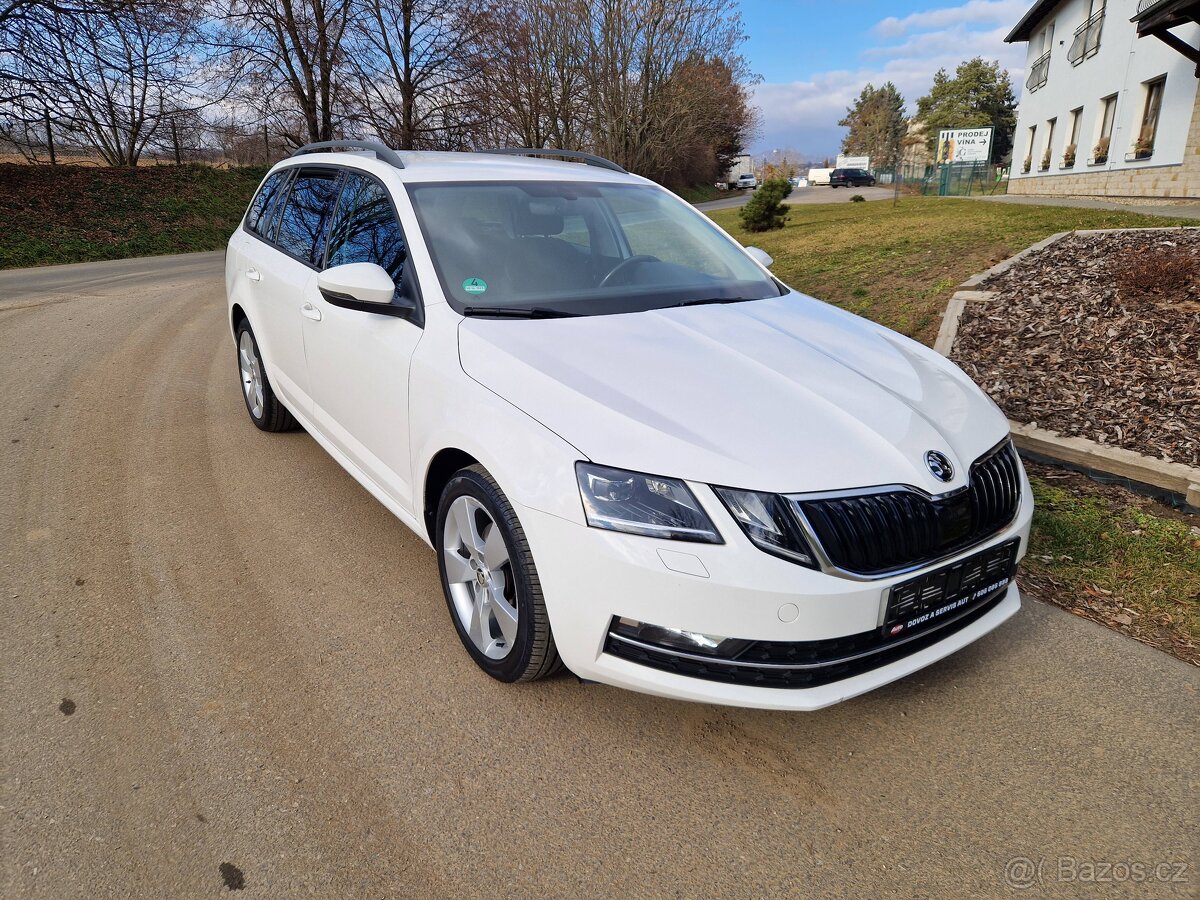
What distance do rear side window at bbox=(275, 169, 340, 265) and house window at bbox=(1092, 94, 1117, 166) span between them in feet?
78.9

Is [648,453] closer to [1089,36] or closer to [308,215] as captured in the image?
[308,215]

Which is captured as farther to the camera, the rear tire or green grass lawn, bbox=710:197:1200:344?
green grass lawn, bbox=710:197:1200:344

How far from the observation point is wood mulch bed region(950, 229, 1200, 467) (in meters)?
4.64

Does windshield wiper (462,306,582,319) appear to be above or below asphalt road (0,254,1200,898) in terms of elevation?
above

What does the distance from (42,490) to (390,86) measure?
26.7 meters

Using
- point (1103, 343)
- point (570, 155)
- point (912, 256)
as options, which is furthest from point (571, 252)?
point (912, 256)

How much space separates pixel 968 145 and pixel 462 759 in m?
41.8

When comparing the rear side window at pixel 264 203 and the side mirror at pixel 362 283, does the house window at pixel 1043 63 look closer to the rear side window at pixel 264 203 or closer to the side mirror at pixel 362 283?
the rear side window at pixel 264 203

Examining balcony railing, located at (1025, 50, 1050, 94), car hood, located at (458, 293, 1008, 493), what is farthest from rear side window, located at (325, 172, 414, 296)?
balcony railing, located at (1025, 50, 1050, 94)

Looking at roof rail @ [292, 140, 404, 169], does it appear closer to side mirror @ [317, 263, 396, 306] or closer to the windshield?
the windshield

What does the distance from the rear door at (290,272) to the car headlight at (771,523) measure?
2.68 metres

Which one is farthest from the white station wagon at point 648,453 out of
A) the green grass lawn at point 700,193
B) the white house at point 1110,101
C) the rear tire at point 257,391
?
the green grass lawn at point 700,193

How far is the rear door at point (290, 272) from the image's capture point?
4199 mm

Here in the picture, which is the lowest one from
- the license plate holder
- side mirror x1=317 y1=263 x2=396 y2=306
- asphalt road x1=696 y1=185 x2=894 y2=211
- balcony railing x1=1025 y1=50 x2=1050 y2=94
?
asphalt road x1=696 y1=185 x2=894 y2=211
